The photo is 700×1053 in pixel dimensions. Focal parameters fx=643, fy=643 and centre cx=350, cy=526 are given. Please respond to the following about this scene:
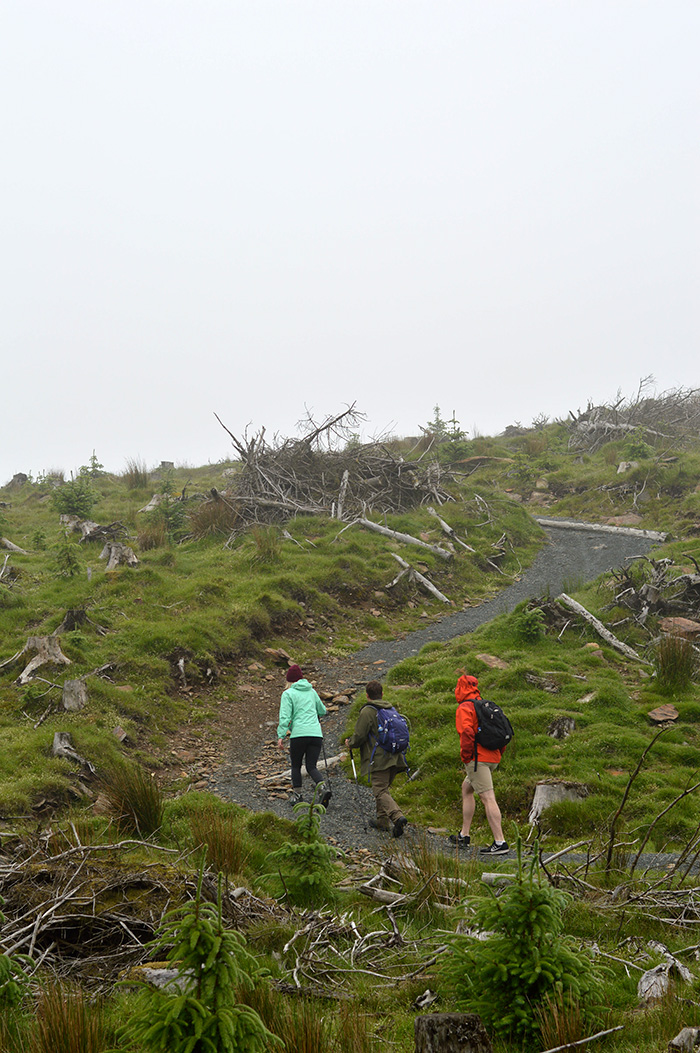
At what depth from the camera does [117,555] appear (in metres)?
16.3

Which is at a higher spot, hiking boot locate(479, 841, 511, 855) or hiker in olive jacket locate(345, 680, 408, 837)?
hiker in olive jacket locate(345, 680, 408, 837)

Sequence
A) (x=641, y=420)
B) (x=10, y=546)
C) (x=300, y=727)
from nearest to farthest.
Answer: (x=300, y=727) → (x=10, y=546) → (x=641, y=420)

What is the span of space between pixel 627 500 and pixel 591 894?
889 inches

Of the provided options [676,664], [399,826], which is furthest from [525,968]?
[676,664]

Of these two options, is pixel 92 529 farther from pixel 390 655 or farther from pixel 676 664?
pixel 676 664

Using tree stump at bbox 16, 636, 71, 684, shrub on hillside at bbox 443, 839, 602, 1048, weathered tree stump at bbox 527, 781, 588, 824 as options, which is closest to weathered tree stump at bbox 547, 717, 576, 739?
weathered tree stump at bbox 527, 781, 588, 824

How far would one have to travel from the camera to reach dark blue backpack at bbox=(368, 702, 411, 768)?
26.9 feet

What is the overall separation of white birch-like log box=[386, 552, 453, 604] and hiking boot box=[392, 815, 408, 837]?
10341 millimetres

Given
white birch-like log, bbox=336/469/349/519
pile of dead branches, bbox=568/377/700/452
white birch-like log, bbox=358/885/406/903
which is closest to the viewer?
white birch-like log, bbox=358/885/406/903

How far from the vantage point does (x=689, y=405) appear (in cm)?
3431

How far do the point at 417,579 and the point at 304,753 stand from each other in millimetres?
9919

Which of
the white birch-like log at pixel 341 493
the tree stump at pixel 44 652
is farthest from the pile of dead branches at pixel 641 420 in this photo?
the tree stump at pixel 44 652

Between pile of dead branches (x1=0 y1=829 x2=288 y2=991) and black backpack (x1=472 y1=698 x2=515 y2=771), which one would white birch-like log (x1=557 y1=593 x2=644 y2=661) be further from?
pile of dead branches (x1=0 y1=829 x2=288 y2=991)

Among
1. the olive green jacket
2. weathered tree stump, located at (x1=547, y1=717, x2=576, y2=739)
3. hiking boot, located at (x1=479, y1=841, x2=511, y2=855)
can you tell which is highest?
the olive green jacket
